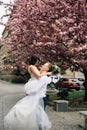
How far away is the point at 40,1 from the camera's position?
25.4 m

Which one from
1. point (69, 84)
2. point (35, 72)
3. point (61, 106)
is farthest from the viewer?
point (69, 84)

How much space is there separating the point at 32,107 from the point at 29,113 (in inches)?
6.5

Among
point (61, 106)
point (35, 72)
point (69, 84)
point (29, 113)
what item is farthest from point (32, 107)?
point (69, 84)

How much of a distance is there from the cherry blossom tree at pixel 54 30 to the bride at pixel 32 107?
11426 millimetres

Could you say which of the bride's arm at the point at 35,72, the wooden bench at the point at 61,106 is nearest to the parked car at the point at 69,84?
the wooden bench at the point at 61,106

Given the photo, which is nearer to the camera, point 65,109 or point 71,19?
point 65,109

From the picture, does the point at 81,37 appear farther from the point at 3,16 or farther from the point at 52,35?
the point at 3,16

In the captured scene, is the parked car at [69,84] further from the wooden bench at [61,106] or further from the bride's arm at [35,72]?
the bride's arm at [35,72]

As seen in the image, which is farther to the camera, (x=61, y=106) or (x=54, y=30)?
(x=54, y=30)

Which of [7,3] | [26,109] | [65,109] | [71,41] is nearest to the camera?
[26,109]

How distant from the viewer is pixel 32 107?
452 inches

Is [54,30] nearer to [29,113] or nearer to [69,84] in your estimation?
[29,113]

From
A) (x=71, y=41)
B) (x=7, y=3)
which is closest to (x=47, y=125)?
(x=71, y=41)

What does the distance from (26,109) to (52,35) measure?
12.7 meters
